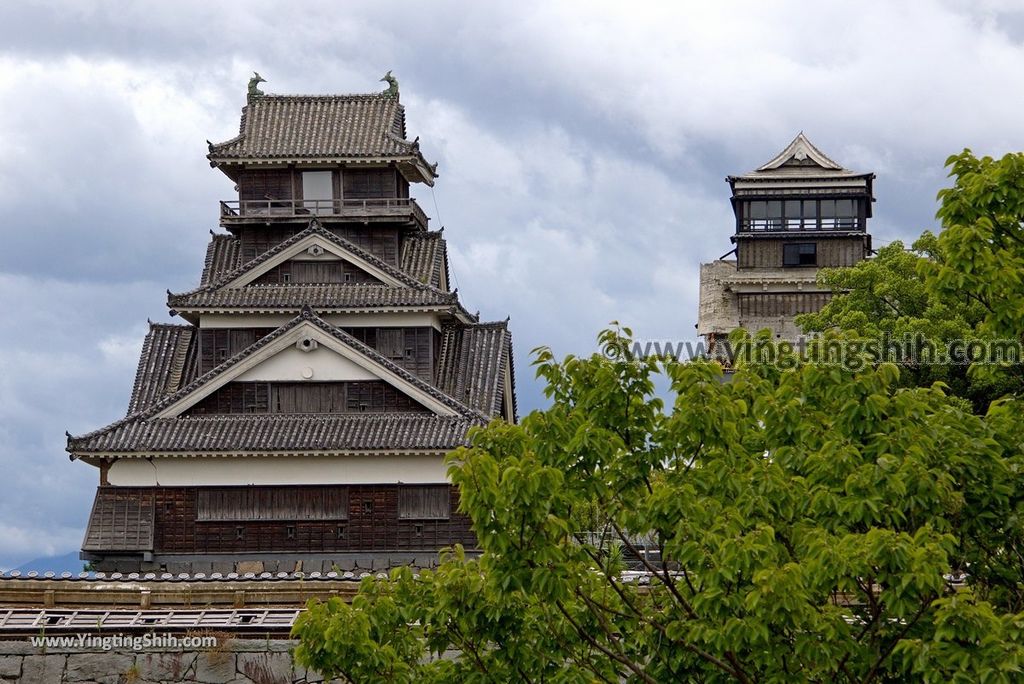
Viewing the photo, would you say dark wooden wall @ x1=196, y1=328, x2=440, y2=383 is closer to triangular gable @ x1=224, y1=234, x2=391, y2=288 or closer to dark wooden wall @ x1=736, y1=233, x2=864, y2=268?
triangular gable @ x1=224, y1=234, x2=391, y2=288

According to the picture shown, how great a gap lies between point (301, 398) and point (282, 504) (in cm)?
335

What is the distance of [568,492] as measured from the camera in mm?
16031

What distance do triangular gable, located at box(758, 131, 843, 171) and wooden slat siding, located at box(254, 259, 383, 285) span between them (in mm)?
27709

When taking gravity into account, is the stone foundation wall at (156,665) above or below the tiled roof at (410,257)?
below

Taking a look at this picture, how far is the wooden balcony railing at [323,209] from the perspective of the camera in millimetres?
50500

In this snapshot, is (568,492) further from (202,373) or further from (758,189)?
(758,189)

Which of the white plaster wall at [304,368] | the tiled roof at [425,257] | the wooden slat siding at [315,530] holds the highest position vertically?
the tiled roof at [425,257]

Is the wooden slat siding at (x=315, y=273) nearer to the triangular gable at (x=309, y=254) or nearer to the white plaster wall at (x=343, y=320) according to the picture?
the triangular gable at (x=309, y=254)

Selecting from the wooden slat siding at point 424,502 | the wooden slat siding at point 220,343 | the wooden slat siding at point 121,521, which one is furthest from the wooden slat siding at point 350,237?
the wooden slat siding at point 121,521

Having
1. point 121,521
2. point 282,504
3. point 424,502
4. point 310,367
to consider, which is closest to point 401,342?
point 310,367

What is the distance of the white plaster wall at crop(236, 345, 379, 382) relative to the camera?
46.2 metres

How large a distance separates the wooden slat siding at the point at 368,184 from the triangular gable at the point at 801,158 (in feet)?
82.1

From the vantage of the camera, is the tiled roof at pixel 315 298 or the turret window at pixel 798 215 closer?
the tiled roof at pixel 315 298

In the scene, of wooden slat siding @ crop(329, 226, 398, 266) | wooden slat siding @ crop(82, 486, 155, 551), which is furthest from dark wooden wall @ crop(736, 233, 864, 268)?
wooden slat siding @ crop(82, 486, 155, 551)
